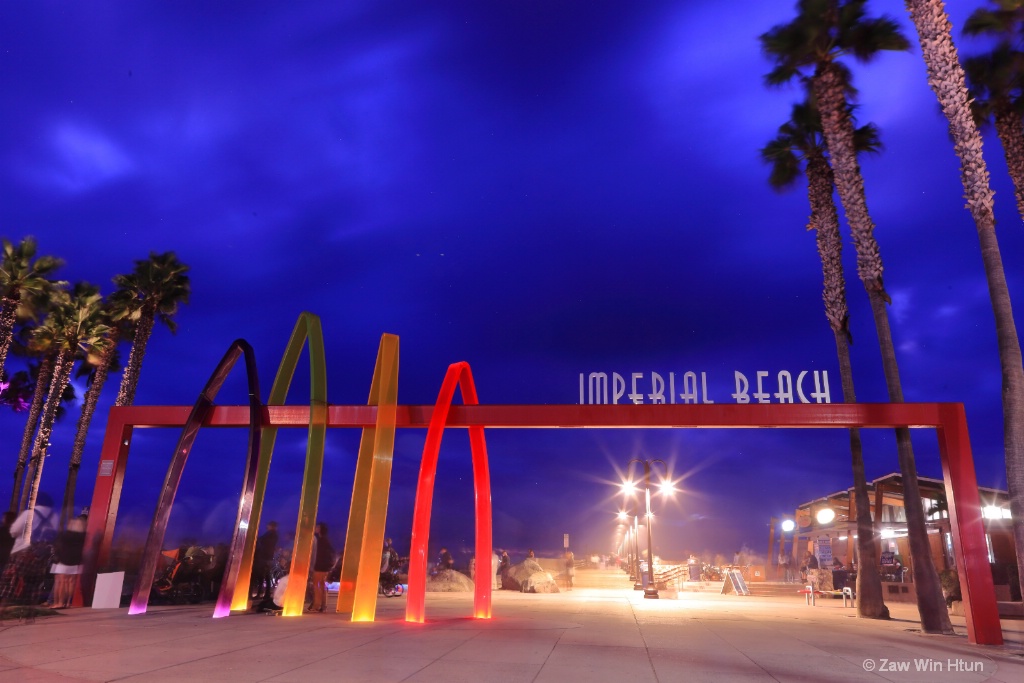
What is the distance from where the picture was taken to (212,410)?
55.9 feet

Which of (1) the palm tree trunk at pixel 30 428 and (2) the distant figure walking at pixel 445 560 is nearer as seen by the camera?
(2) the distant figure walking at pixel 445 560

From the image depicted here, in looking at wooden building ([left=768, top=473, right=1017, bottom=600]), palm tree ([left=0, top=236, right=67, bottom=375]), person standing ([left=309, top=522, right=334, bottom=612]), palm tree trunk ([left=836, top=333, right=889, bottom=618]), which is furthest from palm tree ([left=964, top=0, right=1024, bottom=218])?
palm tree ([left=0, top=236, right=67, bottom=375])

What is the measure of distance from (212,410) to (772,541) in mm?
41495

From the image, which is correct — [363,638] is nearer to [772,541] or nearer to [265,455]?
[265,455]

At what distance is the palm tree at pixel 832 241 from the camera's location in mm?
18938

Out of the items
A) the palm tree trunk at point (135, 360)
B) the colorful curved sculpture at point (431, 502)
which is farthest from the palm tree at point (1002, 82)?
the palm tree trunk at point (135, 360)

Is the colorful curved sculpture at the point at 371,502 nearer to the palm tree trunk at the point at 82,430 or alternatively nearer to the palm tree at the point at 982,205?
the palm tree at the point at 982,205

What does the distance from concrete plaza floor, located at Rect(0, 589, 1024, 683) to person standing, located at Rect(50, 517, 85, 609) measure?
0.97 meters

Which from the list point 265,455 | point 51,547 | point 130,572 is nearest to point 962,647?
point 265,455

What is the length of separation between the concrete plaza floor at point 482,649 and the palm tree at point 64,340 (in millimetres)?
23868

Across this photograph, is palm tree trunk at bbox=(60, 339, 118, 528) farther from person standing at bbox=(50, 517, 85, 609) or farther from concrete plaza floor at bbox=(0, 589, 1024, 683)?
concrete plaza floor at bbox=(0, 589, 1024, 683)

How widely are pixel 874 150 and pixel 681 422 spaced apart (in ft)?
40.2

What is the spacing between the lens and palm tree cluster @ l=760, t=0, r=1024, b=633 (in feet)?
49.3

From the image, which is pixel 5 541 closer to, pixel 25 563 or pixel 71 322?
pixel 25 563
